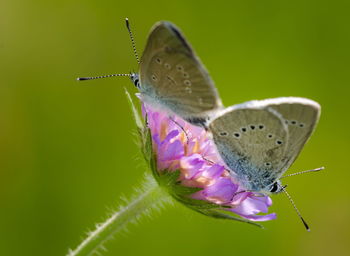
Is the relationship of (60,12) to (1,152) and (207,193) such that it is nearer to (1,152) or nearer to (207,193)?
(1,152)

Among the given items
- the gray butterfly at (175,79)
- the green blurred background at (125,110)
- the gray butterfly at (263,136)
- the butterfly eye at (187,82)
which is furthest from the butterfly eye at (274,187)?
Result: the green blurred background at (125,110)

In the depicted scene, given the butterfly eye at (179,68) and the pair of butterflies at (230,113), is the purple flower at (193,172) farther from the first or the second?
the butterfly eye at (179,68)

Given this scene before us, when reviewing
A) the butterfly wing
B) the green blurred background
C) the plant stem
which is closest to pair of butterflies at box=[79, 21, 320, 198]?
the butterfly wing

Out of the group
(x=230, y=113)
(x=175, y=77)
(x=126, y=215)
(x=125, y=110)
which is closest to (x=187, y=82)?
(x=175, y=77)

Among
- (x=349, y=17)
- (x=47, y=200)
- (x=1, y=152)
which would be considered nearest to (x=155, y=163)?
(x=47, y=200)

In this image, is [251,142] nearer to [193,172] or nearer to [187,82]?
[193,172]

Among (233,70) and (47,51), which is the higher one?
(47,51)
